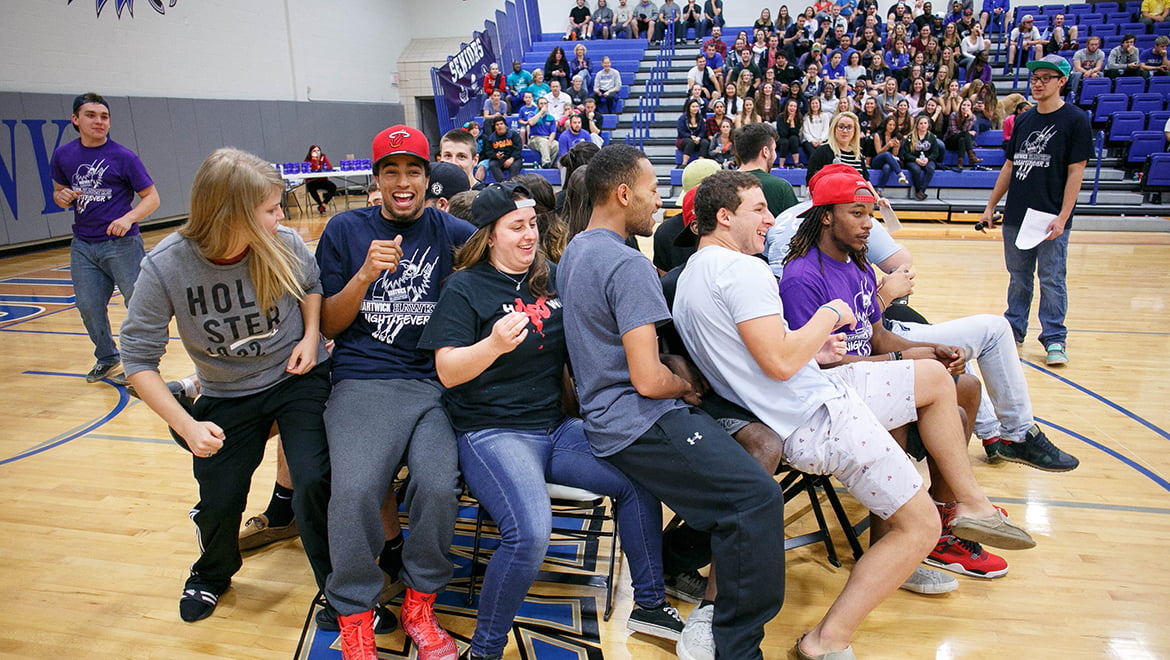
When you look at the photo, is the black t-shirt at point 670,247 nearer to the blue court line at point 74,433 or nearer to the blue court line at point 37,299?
the blue court line at point 74,433

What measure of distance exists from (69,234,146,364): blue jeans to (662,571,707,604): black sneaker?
4.22 meters

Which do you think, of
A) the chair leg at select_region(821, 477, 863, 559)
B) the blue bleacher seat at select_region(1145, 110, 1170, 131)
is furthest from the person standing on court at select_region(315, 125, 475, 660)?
the blue bleacher seat at select_region(1145, 110, 1170, 131)

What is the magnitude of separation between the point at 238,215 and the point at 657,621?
191 centimetres

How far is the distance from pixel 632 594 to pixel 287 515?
1.51 m

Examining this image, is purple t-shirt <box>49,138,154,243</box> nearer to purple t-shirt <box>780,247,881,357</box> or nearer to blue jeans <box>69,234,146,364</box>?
blue jeans <box>69,234,146,364</box>

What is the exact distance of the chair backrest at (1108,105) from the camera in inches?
489

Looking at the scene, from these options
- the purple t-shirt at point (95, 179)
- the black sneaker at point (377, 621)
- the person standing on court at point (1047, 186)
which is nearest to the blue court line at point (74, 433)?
the purple t-shirt at point (95, 179)

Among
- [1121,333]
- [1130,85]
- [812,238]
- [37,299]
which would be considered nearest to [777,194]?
[812,238]

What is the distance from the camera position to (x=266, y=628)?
8.27 feet

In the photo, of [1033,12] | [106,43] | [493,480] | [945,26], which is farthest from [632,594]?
[1033,12]

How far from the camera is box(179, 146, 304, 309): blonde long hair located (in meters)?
2.32

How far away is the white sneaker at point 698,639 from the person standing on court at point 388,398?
72 centimetres

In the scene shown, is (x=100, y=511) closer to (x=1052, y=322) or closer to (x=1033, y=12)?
(x=1052, y=322)

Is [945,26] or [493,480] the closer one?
[493,480]
